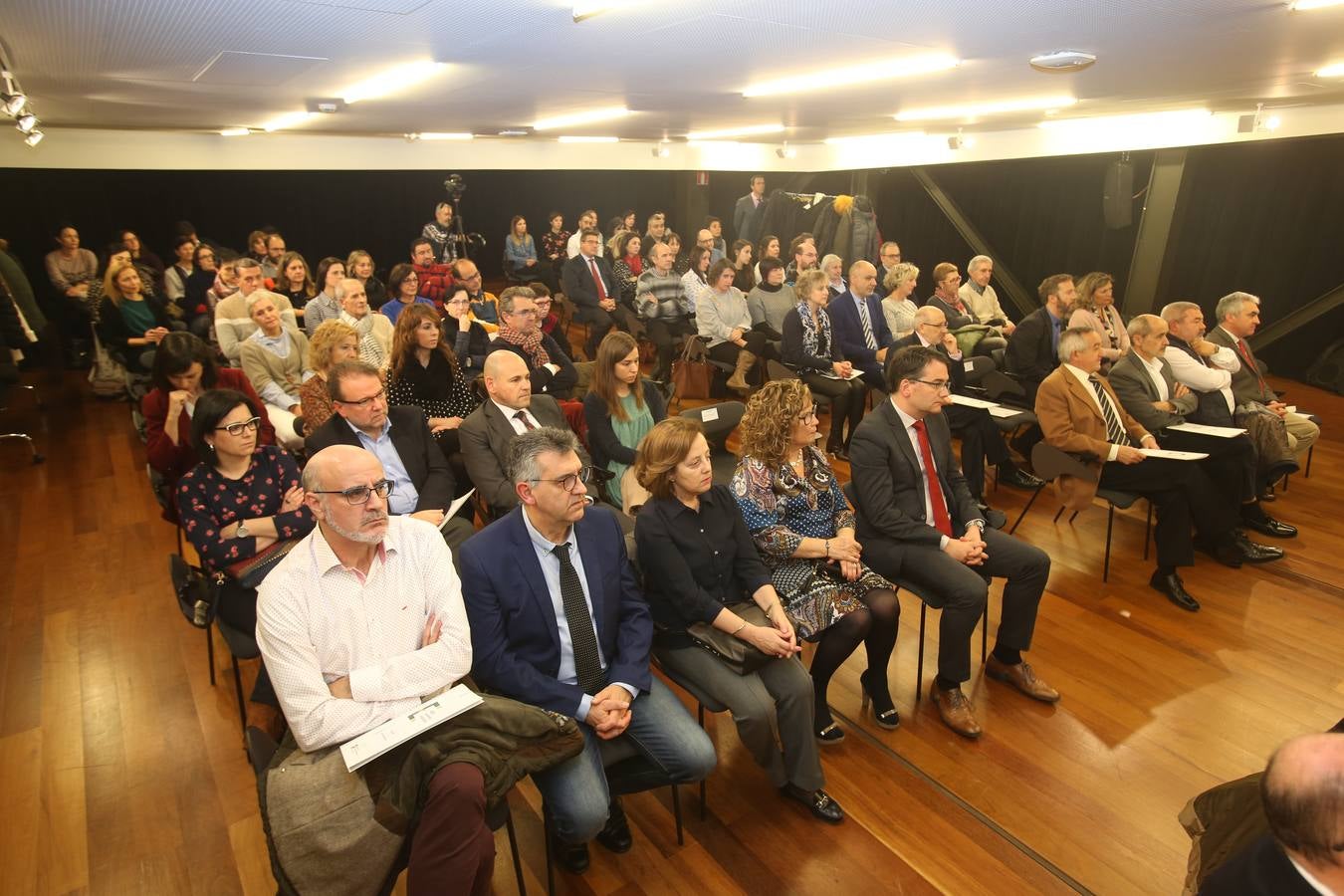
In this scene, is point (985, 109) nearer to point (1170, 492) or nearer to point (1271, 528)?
point (1271, 528)

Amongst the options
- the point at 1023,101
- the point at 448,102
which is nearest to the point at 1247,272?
the point at 1023,101

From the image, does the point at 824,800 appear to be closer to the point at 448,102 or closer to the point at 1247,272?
the point at 448,102

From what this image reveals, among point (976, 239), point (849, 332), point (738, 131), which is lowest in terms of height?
point (849, 332)

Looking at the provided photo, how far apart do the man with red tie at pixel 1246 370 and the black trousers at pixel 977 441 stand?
1.55 m

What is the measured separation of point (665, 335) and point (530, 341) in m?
2.55

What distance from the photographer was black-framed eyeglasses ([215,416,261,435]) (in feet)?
9.08

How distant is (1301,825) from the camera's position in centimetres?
134

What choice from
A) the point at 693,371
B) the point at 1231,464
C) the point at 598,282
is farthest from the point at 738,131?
the point at 1231,464

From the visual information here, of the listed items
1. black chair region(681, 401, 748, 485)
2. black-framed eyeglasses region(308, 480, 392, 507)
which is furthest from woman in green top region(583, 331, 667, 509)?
black-framed eyeglasses region(308, 480, 392, 507)

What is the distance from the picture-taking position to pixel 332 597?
6.85 feet

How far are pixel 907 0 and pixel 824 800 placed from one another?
2945 mm

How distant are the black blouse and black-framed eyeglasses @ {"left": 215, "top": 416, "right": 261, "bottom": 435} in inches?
57.7

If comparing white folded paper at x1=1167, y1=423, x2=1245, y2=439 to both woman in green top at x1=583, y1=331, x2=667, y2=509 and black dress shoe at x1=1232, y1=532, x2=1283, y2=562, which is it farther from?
woman in green top at x1=583, y1=331, x2=667, y2=509

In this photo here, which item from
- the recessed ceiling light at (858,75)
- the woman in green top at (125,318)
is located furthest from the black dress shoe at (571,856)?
the woman in green top at (125,318)
